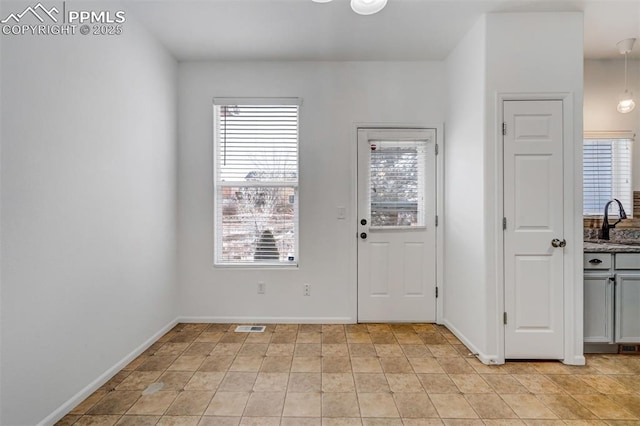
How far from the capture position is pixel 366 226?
3.43 metres

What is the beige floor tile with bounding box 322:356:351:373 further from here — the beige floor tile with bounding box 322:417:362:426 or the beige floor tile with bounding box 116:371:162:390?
the beige floor tile with bounding box 116:371:162:390

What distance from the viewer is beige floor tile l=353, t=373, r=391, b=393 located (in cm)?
219

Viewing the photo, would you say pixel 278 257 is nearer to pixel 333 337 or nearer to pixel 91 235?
pixel 333 337

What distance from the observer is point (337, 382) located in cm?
228

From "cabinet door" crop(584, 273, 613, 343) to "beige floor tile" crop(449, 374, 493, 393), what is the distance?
1170mm

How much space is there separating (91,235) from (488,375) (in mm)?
3064

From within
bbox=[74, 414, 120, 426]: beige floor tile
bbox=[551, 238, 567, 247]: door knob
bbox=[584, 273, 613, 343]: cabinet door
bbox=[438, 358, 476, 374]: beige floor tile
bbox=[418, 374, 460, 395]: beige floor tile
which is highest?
bbox=[551, 238, 567, 247]: door knob

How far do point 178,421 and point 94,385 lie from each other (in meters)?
0.78

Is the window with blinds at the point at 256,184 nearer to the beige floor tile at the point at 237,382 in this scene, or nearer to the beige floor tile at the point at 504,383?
the beige floor tile at the point at 237,382

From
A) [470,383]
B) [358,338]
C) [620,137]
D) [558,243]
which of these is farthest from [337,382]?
[620,137]

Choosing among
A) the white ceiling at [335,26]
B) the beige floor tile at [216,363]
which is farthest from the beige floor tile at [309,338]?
the white ceiling at [335,26]

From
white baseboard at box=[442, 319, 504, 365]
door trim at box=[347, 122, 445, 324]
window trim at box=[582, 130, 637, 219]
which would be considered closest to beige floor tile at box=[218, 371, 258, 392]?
door trim at box=[347, 122, 445, 324]

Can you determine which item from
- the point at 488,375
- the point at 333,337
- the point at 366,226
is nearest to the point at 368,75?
the point at 366,226

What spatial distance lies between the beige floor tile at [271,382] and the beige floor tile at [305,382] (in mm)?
45
